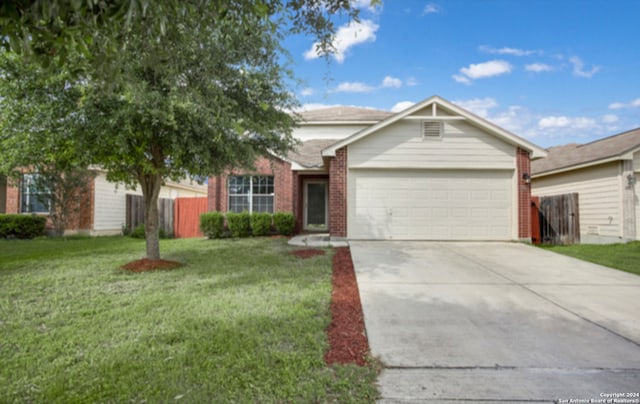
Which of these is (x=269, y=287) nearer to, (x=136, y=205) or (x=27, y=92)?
(x=27, y=92)

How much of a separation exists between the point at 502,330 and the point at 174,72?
528cm

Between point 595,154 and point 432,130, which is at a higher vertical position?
point 432,130

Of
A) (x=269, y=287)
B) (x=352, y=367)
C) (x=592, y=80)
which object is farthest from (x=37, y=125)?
(x=592, y=80)

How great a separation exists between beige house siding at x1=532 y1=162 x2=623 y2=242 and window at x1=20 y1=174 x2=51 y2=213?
2089 cm

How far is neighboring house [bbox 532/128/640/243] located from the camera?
10.4 metres

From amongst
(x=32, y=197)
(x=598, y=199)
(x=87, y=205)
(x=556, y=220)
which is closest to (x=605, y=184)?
(x=598, y=199)

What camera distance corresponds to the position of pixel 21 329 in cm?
369

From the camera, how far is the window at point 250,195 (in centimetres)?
1384

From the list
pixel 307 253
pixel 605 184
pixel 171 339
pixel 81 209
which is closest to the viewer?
pixel 171 339

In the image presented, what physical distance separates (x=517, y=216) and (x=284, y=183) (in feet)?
27.8

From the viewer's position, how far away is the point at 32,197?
1480 centimetres

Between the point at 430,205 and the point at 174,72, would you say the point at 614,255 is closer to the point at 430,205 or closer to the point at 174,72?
the point at 430,205

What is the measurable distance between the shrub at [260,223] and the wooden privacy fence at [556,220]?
9.72 m

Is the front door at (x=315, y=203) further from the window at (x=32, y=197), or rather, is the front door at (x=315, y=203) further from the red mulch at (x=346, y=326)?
the window at (x=32, y=197)
